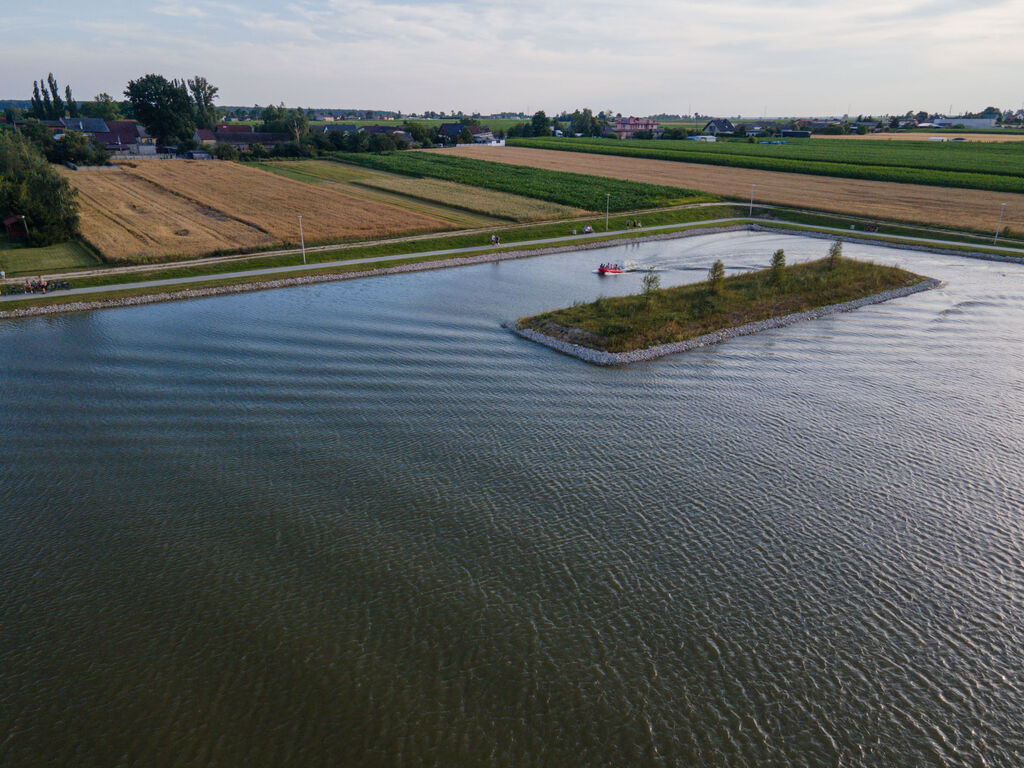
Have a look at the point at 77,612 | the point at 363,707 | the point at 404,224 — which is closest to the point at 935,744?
the point at 363,707

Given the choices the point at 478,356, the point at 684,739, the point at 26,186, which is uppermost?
the point at 26,186

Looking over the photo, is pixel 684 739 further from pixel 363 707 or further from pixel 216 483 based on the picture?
pixel 216 483

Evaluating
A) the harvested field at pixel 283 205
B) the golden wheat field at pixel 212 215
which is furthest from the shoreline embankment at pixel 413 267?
the harvested field at pixel 283 205

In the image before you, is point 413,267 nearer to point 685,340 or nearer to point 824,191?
point 685,340

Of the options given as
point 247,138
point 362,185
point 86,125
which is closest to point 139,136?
point 86,125

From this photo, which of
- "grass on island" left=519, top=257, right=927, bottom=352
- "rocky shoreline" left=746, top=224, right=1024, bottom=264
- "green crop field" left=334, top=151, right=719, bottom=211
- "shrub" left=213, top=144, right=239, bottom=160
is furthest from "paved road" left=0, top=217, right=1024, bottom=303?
"shrub" left=213, top=144, right=239, bottom=160

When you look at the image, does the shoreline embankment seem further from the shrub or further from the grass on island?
the shrub
